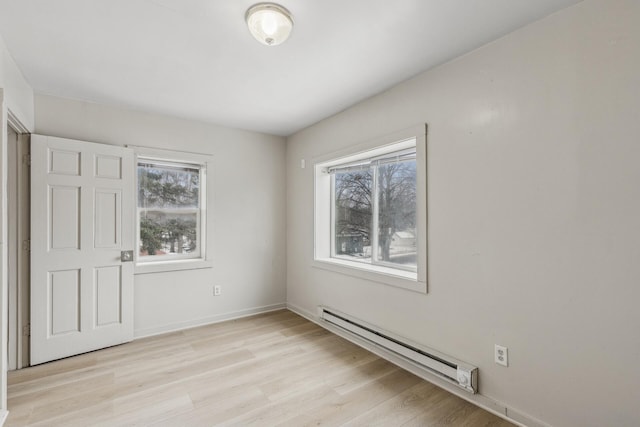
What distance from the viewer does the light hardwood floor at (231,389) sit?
191 cm

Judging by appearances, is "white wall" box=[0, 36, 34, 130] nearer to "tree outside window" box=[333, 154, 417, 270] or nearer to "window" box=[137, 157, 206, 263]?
"window" box=[137, 157, 206, 263]

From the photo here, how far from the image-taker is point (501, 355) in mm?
1912

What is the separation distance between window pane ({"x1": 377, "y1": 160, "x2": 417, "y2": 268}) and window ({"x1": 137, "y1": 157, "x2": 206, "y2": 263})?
214 centimetres

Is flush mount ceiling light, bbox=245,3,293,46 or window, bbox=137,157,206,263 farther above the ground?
flush mount ceiling light, bbox=245,3,293,46

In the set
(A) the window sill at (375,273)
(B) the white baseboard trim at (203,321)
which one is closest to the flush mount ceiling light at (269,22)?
(A) the window sill at (375,273)

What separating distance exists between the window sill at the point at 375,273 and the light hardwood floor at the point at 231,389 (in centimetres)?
70

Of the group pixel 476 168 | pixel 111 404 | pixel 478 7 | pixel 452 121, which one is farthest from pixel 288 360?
pixel 478 7

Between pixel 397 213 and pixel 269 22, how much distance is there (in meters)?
1.95

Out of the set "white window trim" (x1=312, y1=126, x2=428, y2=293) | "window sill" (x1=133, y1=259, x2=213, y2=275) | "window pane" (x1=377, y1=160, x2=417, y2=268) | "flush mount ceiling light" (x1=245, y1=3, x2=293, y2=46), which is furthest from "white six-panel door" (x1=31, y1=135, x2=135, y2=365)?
"window pane" (x1=377, y1=160, x2=417, y2=268)

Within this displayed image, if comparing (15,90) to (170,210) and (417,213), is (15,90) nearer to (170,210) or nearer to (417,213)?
(170,210)

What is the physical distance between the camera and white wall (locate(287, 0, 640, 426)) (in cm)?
148

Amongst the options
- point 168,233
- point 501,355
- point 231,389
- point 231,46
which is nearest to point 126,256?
point 168,233

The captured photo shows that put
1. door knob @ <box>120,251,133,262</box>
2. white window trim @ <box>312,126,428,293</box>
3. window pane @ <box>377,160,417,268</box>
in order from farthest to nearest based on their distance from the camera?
door knob @ <box>120,251,133,262</box>
window pane @ <box>377,160,417,268</box>
white window trim @ <box>312,126,428,293</box>

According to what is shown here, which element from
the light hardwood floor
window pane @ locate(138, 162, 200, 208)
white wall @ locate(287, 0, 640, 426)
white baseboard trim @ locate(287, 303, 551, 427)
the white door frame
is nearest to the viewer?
white wall @ locate(287, 0, 640, 426)
